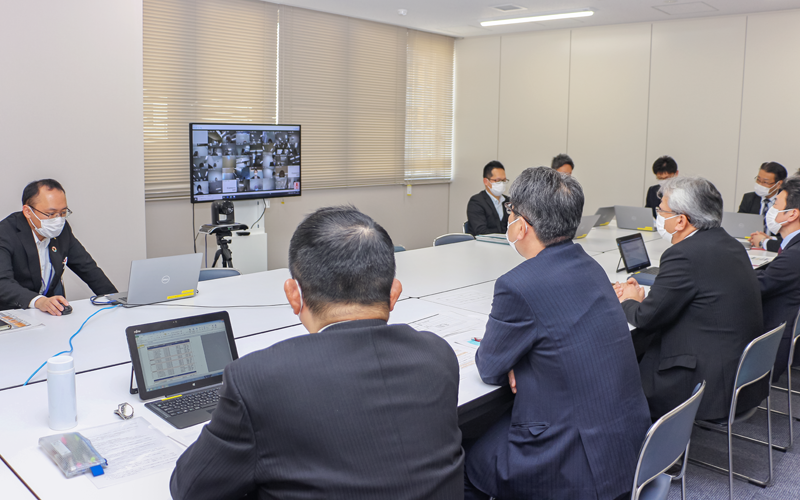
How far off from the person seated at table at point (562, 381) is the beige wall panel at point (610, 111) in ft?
19.5

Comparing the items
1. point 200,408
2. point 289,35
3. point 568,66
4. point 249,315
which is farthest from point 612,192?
point 200,408

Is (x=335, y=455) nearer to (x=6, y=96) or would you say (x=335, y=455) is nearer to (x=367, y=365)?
(x=367, y=365)

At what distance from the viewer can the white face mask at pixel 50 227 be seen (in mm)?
3270

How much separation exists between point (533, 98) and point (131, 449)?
24.0 ft

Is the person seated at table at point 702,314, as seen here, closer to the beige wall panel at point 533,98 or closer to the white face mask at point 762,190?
the white face mask at point 762,190

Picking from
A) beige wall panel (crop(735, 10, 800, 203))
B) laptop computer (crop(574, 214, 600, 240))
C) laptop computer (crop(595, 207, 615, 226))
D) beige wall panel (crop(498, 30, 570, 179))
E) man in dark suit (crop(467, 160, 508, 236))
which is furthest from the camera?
beige wall panel (crop(498, 30, 570, 179))

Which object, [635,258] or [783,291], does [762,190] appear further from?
[783,291]

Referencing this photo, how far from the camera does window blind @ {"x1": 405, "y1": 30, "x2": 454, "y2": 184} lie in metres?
8.23

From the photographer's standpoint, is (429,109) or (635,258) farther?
(429,109)

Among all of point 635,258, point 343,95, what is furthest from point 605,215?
point 343,95

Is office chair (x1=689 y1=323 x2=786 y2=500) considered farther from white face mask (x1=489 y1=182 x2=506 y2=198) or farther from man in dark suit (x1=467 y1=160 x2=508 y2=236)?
white face mask (x1=489 y1=182 x2=506 y2=198)

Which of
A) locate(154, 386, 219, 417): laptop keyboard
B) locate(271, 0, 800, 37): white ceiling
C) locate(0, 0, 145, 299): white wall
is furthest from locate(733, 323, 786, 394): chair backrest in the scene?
locate(271, 0, 800, 37): white ceiling

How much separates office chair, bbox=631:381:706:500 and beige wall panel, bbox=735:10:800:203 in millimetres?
5604

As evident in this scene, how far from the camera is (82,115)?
4496 mm
